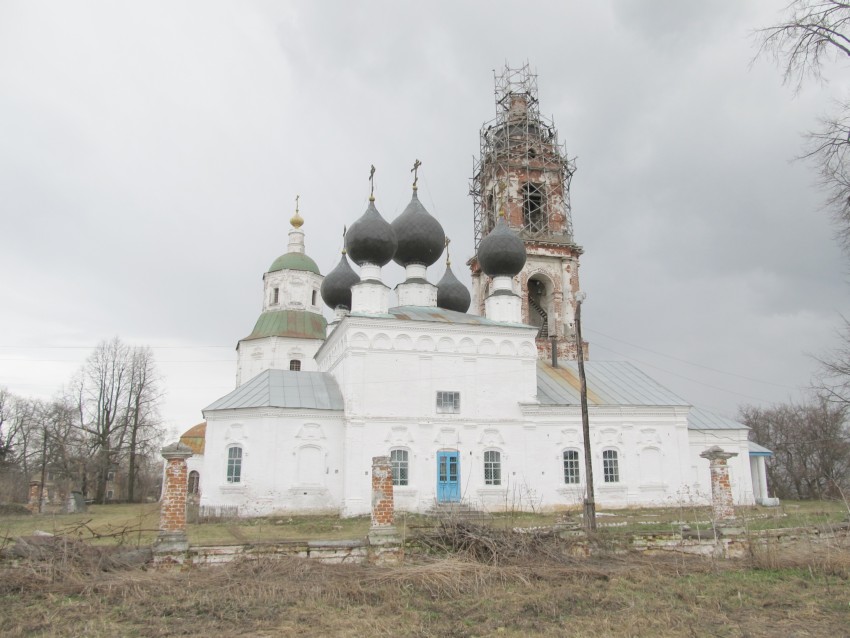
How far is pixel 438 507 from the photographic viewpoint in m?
18.3

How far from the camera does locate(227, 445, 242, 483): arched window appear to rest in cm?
1866

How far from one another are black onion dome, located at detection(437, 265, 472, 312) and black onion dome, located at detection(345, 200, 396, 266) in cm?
555

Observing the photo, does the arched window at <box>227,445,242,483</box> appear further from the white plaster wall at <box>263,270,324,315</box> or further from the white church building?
the white plaster wall at <box>263,270,324,315</box>

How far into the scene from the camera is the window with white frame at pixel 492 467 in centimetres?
1988

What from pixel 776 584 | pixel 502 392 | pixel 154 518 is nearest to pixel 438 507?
pixel 502 392

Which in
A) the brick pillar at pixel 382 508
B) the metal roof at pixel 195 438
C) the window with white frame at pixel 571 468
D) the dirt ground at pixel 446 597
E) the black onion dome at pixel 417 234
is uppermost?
the black onion dome at pixel 417 234

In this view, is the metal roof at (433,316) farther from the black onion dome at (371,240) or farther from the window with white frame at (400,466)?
the window with white frame at (400,466)

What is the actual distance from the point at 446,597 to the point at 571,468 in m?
13.4

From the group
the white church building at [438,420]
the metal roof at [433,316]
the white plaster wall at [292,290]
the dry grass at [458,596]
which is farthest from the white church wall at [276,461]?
the white plaster wall at [292,290]

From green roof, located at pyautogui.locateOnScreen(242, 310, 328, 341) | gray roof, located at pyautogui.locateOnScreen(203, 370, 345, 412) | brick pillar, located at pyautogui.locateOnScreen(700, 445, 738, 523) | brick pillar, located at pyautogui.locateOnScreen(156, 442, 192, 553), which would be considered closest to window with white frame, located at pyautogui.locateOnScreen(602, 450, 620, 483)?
gray roof, located at pyautogui.locateOnScreen(203, 370, 345, 412)

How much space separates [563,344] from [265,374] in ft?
44.8

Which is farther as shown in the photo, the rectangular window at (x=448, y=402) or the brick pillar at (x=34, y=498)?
the brick pillar at (x=34, y=498)

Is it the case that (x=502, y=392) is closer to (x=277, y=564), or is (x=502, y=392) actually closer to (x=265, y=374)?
(x=265, y=374)

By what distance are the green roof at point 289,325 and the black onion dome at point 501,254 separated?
10751 millimetres
